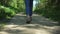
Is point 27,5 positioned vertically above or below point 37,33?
above

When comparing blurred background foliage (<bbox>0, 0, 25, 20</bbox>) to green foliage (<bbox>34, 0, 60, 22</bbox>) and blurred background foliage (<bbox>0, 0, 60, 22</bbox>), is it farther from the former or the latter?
green foliage (<bbox>34, 0, 60, 22</bbox>)

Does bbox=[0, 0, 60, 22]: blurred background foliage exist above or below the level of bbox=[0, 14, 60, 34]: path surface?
below

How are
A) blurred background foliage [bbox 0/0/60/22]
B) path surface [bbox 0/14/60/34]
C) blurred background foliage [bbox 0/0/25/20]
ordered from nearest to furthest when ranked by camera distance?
path surface [bbox 0/14/60/34] → blurred background foliage [bbox 0/0/25/20] → blurred background foliage [bbox 0/0/60/22]

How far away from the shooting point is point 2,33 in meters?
4.74

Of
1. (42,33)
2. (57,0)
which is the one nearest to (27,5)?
(42,33)

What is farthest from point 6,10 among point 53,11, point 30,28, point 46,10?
point 30,28

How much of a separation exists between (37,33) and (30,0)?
249cm

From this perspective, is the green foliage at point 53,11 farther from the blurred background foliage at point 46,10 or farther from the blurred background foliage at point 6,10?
the blurred background foliage at point 6,10

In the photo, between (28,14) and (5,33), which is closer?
(5,33)

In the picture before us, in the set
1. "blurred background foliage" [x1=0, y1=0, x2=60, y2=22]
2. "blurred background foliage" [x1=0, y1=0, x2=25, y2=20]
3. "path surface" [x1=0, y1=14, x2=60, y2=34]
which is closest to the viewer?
"path surface" [x1=0, y1=14, x2=60, y2=34]

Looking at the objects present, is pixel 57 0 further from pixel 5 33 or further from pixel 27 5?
pixel 5 33

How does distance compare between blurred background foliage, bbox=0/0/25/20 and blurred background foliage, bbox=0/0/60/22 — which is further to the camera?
blurred background foliage, bbox=0/0/60/22

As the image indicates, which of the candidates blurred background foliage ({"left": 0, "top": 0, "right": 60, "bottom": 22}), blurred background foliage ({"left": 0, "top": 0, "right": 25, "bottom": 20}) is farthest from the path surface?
blurred background foliage ({"left": 0, "top": 0, "right": 25, "bottom": 20})

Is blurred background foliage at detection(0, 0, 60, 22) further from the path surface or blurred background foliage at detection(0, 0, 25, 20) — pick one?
the path surface
